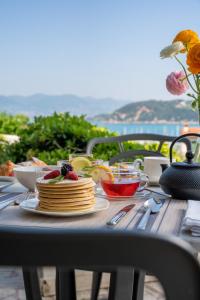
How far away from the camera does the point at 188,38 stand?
1.32 metres

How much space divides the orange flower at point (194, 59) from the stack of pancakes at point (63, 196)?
0.46 meters

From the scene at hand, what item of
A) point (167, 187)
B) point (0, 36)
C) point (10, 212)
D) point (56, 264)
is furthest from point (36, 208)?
point (0, 36)

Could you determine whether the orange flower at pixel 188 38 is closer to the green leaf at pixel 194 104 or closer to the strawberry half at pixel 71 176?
the green leaf at pixel 194 104

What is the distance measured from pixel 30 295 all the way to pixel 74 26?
1032 inches

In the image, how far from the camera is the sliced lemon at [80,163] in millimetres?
1414

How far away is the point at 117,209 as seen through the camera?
1091 mm

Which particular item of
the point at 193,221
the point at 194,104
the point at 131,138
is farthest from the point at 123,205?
the point at 131,138

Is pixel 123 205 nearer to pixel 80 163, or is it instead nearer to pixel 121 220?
pixel 121 220

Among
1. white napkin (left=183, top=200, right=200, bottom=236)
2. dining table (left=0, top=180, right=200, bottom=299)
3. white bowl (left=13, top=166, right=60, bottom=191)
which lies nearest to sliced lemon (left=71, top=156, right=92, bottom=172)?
white bowl (left=13, top=166, right=60, bottom=191)

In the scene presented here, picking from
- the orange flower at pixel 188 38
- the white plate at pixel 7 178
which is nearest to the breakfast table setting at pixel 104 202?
the white plate at pixel 7 178

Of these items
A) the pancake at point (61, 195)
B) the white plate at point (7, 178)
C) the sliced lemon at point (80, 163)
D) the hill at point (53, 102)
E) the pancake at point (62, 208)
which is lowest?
the pancake at point (62, 208)

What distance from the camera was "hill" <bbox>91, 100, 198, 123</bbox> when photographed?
27.5 ft

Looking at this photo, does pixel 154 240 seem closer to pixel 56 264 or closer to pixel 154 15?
pixel 56 264

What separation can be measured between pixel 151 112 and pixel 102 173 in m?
14.0
